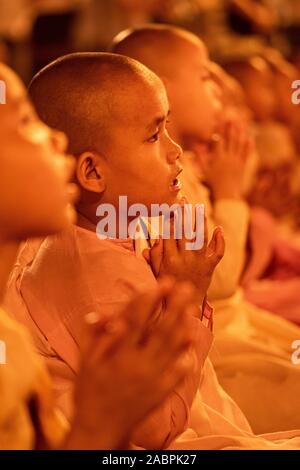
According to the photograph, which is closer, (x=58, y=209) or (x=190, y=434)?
(x=58, y=209)

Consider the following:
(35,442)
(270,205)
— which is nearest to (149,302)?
(35,442)

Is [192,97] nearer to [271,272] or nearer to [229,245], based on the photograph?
[229,245]

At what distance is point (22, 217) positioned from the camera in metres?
1.04

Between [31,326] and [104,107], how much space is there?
34 centimetres

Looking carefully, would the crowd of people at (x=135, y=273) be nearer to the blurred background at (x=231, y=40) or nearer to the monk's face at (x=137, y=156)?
the monk's face at (x=137, y=156)

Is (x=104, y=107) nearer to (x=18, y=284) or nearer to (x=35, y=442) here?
(x=18, y=284)

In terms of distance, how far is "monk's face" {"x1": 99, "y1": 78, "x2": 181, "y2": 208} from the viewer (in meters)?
1.49

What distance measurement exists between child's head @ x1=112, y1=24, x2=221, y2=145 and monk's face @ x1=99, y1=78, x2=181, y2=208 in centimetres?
56

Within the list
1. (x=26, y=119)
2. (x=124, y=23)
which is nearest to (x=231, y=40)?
(x=124, y=23)

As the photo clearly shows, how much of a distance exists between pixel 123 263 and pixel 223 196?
2.65 feet

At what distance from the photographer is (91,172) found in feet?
4.89

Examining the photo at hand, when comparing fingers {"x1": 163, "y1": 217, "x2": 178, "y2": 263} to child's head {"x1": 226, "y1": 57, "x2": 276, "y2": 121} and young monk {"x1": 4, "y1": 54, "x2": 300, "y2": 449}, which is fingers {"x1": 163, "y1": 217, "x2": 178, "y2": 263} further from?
child's head {"x1": 226, "y1": 57, "x2": 276, "y2": 121}

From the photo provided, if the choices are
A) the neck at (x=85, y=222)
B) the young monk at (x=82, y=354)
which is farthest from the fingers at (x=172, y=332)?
the neck at (x=85, y=222)

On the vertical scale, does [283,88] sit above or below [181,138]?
below
